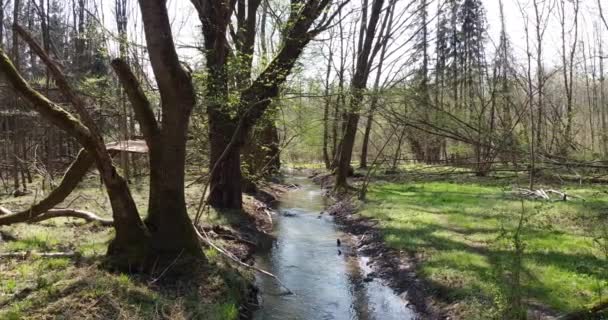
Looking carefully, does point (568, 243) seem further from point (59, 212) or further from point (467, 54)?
point (467, 54)

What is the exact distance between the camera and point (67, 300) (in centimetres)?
534

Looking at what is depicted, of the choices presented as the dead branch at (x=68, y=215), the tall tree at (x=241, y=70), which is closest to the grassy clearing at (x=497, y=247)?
the tall tree at (x=241, y=70)

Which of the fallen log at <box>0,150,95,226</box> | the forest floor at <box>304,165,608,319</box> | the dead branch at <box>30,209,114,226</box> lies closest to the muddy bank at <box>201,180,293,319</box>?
the dead branch at <box>30,209,114,226</box>

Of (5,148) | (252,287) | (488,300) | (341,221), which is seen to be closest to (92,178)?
(5,148)

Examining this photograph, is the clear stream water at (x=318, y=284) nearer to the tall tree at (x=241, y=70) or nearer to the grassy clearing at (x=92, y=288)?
the grassy clearing at (x=92, y=288)

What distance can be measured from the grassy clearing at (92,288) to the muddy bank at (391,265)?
2.75 meters

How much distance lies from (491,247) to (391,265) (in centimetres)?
199

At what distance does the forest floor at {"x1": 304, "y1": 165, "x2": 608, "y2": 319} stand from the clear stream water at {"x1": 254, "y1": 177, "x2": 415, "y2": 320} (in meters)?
0.54

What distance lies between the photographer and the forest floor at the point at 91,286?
529 cm

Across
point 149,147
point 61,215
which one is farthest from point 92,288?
point 61,215

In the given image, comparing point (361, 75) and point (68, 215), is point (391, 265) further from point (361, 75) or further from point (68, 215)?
point (361, 75)

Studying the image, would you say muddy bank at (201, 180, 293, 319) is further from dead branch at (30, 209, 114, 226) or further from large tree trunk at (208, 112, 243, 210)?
dead branch at (30, 209, 114, 226)

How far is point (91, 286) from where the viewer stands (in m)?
5.73

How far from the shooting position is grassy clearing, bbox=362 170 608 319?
6336mm
